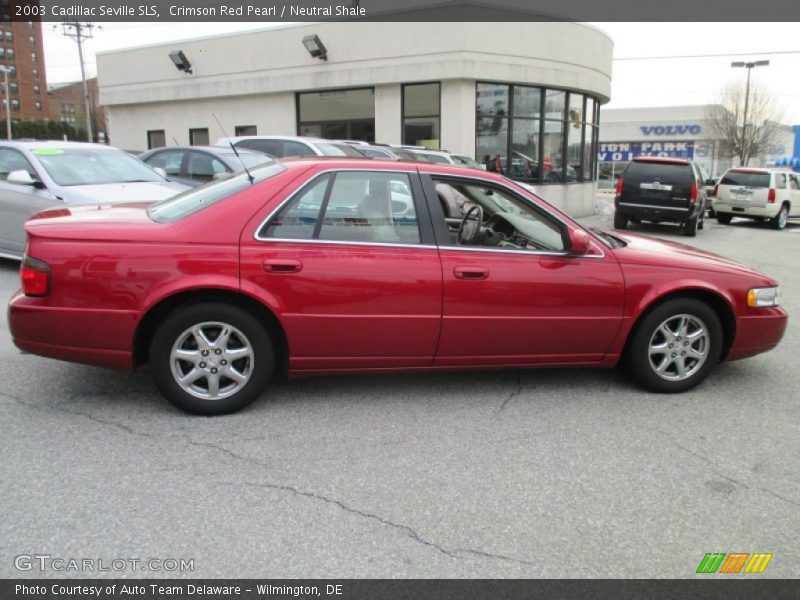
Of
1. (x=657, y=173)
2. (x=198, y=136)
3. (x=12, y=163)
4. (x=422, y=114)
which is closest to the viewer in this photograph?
(x=12, y=163)

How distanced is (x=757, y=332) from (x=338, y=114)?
55.6 feet

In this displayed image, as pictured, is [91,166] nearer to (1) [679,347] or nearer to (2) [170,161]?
(2) [170,161]

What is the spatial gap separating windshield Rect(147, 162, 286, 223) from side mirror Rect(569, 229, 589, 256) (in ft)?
6.37

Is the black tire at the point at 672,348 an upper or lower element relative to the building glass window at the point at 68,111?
lower

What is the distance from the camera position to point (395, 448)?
3.71m

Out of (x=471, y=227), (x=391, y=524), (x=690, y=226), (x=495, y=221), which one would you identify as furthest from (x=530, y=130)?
(x=391, y=524)

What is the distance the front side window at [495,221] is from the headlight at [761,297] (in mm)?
1472

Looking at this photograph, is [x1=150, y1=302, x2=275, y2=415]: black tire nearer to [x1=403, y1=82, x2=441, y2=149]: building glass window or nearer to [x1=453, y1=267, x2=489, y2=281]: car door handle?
[x1=453, y1=267, x2=489, y2=281]: car door handle

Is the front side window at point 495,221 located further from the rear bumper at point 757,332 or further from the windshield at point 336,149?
the windshield at point 336,149

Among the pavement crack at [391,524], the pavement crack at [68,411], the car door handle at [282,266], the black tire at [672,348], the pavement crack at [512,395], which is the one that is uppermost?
the car door handle at [282,266]

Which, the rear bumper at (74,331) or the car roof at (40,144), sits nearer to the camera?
the rear bumper at (74,331)

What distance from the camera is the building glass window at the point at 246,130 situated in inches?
838

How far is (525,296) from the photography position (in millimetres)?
4273

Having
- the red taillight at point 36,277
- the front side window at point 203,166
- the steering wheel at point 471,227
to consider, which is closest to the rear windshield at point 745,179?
the front side window at point 203,166
